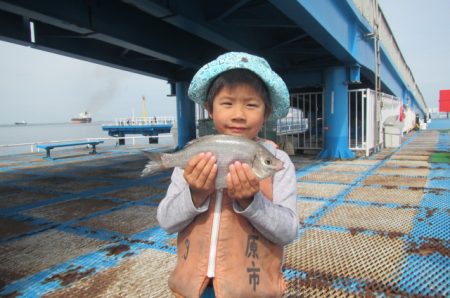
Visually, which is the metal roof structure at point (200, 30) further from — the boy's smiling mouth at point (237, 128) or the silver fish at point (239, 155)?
the silver fish at point (239, 155)

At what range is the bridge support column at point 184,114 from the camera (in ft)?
46.5

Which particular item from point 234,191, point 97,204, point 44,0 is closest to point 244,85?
point 234,191

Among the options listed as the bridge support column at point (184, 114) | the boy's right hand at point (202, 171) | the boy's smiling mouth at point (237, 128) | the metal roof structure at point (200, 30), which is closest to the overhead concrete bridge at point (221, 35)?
the metal roof structure at point (200, 30)

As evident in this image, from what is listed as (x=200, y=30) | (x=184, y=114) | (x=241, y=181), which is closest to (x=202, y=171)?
(x=241, y=181)

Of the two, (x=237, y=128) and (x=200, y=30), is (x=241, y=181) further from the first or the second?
(x=200, y=30)

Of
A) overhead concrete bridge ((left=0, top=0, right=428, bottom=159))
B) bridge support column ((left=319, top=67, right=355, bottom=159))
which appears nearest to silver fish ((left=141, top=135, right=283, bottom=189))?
overhead concrete bridge ((left=0, top=0, right=428, bottom=159))

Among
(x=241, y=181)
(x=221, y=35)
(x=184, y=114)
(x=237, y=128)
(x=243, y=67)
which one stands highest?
(x=221, y=35)

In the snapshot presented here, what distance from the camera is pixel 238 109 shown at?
4.85ft

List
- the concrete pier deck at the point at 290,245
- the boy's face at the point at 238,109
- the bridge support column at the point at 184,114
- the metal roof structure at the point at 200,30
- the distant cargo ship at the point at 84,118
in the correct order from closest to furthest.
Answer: the boy's face at the point at 238,109 < the concrete pier deck at the point at 290,245 < the metal roof structure at the point at 200,30 < the bridge support column at the point at 184,114 < the distant cargo ship at the point at 84,118

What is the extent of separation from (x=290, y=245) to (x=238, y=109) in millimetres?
2575

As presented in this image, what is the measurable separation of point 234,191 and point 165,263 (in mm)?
2261

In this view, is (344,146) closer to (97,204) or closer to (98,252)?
(97,204)

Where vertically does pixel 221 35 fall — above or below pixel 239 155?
above

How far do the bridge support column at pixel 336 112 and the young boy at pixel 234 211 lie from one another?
9.83m
